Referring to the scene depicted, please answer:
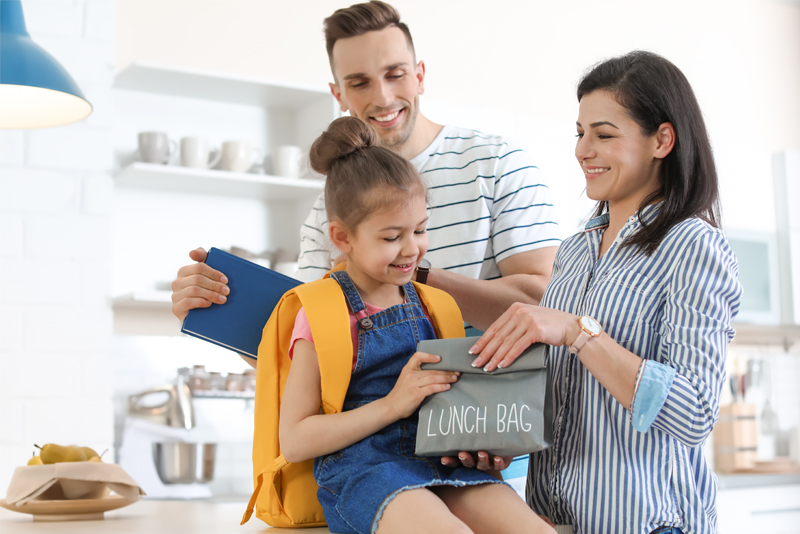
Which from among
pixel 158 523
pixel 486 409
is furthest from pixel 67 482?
pixel 486 409

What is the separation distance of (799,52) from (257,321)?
14.9 feet

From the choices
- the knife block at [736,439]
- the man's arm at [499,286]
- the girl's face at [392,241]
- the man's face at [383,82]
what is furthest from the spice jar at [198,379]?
the knife block at [736,439]

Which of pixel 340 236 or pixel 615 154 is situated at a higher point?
pixel 615 154

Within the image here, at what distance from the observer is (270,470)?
3.70ft

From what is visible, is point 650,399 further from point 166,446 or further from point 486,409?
point 166,446

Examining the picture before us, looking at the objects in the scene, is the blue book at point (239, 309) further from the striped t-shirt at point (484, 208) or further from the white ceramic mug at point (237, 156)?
the white ceramic mug at point (237, 156)

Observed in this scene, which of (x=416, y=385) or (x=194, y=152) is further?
→ (x=194, y=152)

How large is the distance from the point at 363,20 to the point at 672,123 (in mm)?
763

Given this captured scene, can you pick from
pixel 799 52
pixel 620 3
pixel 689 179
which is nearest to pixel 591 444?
pixel 689 179

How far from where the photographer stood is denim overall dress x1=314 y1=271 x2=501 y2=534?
3.30 feet

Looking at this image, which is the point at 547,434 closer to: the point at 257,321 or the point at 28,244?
the point at 257,321

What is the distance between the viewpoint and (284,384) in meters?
1.18

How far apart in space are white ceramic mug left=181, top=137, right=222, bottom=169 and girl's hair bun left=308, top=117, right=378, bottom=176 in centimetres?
164

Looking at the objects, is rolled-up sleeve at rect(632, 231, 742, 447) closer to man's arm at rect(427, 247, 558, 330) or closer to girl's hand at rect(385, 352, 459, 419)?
girl's hand at rect(385, 352, 459, 419)
